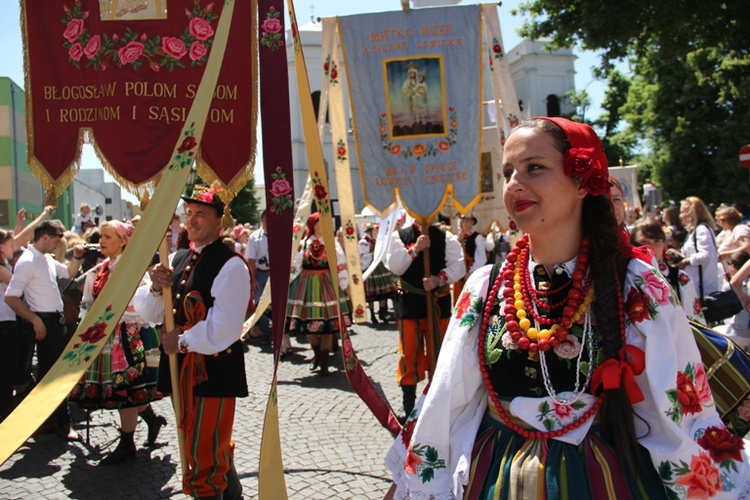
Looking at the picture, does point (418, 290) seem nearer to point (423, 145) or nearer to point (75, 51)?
point (423, 145)

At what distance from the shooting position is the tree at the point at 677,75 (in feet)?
41.3

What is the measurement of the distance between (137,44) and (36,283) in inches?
→ 110

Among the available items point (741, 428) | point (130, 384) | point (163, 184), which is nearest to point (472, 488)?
point (741, 428)

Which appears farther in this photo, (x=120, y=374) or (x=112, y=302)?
(x=120, y=374)

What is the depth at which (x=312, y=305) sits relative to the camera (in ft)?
26.9

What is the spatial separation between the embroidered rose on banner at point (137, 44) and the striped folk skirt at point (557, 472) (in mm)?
3045

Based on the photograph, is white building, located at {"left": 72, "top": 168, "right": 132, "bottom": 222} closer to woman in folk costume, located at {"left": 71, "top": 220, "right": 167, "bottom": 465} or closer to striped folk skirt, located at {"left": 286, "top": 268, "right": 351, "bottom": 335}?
striped folk skirt, located at {"left": 286, "top": 268, "right": 351, "bottom": 335}

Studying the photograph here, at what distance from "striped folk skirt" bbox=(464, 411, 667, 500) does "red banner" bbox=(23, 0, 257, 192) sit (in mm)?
2514

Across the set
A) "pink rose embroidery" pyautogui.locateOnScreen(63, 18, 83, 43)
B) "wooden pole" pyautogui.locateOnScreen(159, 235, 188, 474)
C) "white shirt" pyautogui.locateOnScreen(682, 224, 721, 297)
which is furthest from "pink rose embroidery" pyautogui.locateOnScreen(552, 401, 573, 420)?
"white shirt" pyautogui.locateOnScreen(682, 224, 721, 297)

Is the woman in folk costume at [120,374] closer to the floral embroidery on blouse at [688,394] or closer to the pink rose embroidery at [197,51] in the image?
the pink rose embroidery at [197,51]

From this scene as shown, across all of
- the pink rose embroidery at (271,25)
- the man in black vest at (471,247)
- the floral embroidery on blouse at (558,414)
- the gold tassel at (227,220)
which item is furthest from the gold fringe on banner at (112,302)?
the man in black vest at (471,247)

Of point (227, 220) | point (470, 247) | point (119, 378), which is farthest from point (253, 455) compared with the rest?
point (470, 247)

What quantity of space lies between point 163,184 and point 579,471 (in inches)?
90.6

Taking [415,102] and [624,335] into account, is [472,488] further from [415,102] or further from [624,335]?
[415,102]
